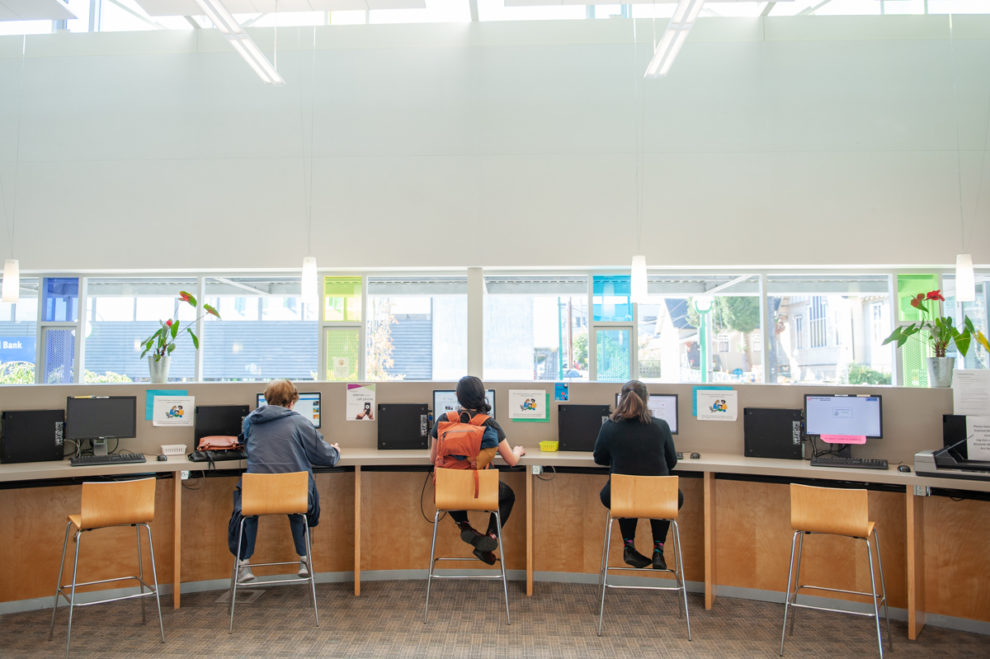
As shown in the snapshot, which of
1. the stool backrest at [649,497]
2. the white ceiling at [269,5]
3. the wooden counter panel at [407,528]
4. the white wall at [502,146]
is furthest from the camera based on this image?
the white wall at [502,146]

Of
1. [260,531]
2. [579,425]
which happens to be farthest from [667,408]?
[260,531]

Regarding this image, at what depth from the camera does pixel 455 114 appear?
5.60m

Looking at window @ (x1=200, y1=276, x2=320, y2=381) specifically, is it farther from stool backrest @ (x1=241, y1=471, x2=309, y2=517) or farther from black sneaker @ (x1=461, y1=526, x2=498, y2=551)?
black sneaker @ (x1=461, y1=526, x2=498, y2=551)

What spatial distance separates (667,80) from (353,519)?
456 cm

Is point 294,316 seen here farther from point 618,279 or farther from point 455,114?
point 618,279

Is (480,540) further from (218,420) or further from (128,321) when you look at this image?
(128,321)

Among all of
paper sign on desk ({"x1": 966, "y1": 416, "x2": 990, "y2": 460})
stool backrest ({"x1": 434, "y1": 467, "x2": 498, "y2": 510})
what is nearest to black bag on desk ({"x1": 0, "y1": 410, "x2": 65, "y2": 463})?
stool backrest ({"x1": 434, "y1": 467, "x2": 498, "y2": 510})

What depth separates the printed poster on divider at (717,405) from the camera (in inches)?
156

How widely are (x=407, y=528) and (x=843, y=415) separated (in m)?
2.85

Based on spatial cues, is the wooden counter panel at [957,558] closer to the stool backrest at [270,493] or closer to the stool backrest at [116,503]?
the stool backrest at [270,493]

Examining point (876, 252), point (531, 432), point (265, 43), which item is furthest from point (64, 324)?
point (876, 252)

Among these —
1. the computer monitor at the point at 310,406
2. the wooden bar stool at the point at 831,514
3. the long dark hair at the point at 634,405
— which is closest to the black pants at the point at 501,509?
the long dark hair at the point at 634,405

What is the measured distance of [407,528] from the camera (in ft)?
13.3

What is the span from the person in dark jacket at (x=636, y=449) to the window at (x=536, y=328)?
2373mm
